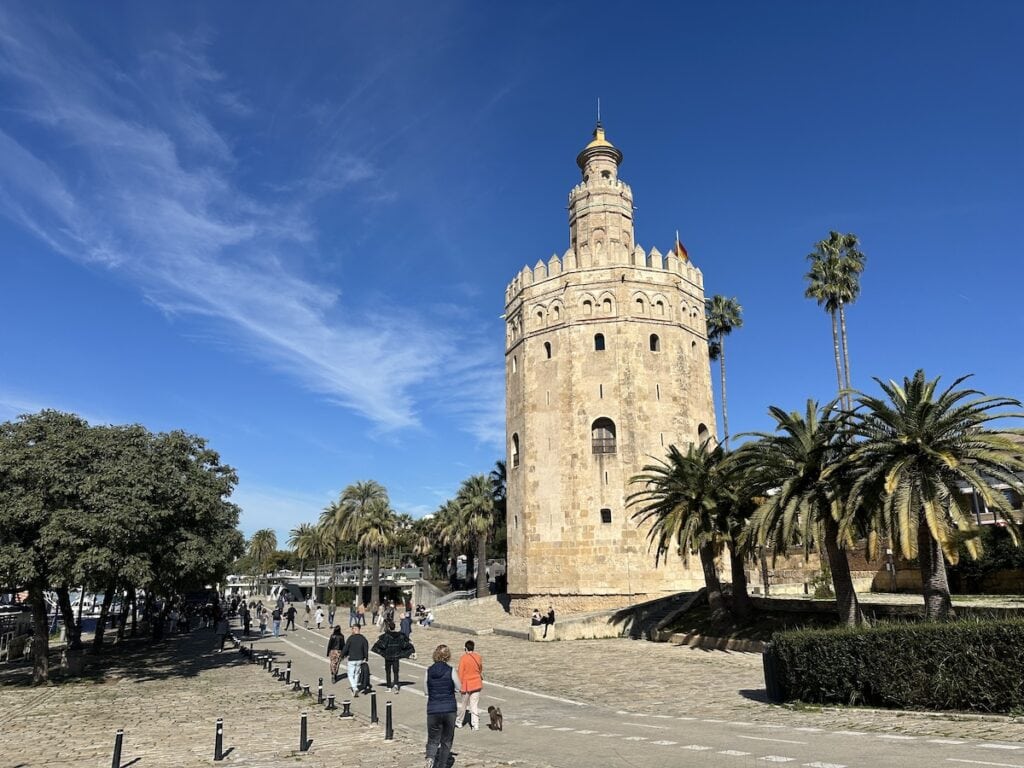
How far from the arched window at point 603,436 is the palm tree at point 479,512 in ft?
47.0

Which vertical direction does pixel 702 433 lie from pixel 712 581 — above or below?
above

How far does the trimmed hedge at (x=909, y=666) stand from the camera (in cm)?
1106

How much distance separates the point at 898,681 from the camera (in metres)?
12.0

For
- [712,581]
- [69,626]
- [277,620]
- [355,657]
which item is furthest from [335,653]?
[277,620]

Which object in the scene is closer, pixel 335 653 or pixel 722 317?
pixel 335 653

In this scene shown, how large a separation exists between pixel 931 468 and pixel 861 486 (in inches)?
61.3

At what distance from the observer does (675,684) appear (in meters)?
17.3

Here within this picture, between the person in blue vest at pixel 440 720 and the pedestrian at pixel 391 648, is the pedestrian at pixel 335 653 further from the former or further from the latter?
the person in blue vest at pixel 440 720

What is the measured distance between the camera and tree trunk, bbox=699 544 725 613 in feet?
83.5

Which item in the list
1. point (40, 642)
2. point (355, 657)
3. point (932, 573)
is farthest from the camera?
point (40, 642)

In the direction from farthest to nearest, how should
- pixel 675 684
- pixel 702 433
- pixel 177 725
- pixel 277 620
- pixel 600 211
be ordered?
Result: pixel 600 211 < pixel 702 433 < pixel 277 620 < pixel 675 684 < pixel 177 725

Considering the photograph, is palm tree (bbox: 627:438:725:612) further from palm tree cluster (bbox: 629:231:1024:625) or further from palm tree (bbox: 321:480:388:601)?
palm tree (bbox: 321:480:388:601)

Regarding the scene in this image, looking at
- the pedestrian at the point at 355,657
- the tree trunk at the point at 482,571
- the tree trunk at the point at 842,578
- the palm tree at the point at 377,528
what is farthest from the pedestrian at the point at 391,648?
the palm tree at the point at 377,528

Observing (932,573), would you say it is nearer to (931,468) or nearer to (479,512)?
(931,468)
